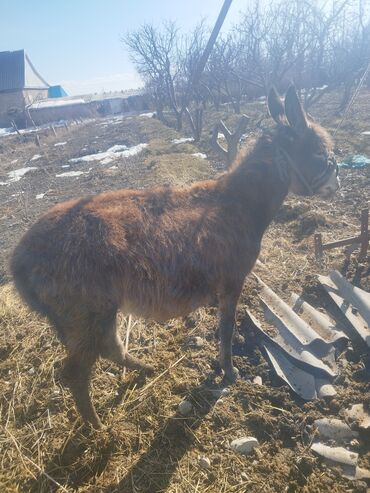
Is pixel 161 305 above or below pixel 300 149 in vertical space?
below

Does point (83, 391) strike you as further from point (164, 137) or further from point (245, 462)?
point (164, 137)

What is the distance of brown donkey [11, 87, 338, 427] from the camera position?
8.09ft

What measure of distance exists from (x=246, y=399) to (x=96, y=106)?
2386 inches

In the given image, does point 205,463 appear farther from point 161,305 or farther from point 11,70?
point 11,70

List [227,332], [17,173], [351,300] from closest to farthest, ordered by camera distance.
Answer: [227,332] < [351,300] < [17,173]

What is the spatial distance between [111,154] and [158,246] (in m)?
15.0

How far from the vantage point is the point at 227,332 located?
338 cm

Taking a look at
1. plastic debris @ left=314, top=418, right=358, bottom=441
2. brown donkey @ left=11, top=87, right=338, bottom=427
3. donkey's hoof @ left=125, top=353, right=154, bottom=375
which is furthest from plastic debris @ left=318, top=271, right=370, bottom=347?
donkey's hoof @ left=125, top=353, right=154, bottom=375

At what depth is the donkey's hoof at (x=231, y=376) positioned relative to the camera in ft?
11.1

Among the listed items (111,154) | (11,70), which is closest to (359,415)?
(111,154)

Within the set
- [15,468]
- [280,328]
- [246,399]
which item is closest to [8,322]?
[15,468]

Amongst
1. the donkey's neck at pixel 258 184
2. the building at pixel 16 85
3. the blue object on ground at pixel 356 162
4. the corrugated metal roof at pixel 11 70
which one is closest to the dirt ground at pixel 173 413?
the donkey's neck at pixel 258 184

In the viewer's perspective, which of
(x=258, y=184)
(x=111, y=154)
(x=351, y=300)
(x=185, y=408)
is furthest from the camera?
(x=111, y=154)

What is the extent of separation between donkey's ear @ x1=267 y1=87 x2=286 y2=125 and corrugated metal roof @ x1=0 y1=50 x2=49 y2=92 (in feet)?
189
